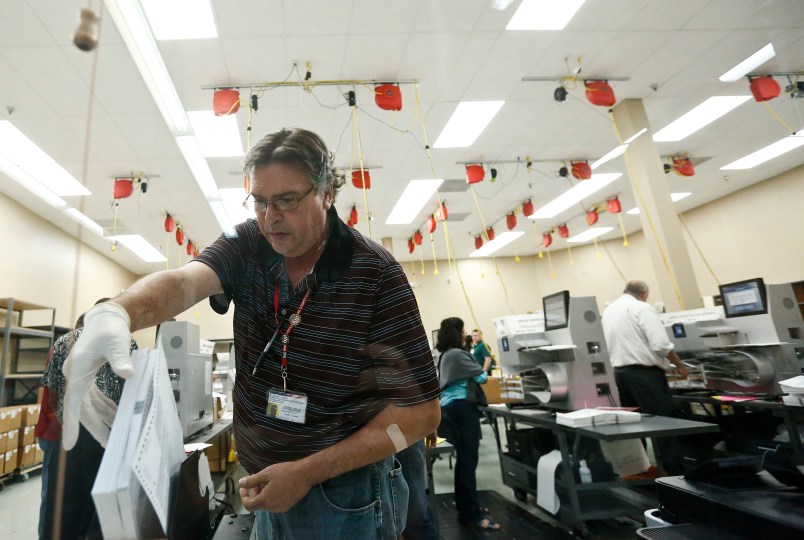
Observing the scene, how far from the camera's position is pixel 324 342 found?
617 mm

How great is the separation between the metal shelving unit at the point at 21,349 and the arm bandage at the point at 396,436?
0.53 meters

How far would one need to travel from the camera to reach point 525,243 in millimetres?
7473

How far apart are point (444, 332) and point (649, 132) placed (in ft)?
11.6

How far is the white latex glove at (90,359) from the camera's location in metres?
0.34

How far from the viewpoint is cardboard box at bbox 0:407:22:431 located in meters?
0.81

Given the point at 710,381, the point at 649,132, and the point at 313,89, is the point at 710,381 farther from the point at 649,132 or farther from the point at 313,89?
the point at 313,89

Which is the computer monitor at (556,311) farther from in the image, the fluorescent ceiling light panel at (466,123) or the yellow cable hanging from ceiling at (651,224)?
the fluorescent ceiling light panel at (466,123)

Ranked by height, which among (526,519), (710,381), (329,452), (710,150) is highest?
(710,150)

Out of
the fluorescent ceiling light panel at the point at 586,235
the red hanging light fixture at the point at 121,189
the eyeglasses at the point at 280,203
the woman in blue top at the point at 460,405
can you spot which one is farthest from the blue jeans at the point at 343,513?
the fluorescent ceiling light panel at the point at 586,235

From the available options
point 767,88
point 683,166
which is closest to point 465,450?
point 767,88

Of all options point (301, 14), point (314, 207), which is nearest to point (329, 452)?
point (314, 207)

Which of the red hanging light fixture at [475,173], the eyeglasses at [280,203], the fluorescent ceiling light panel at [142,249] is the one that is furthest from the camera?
the red hanging light fixture at [475,173]

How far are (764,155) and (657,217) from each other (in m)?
2.51

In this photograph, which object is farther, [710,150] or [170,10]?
[710,150]
